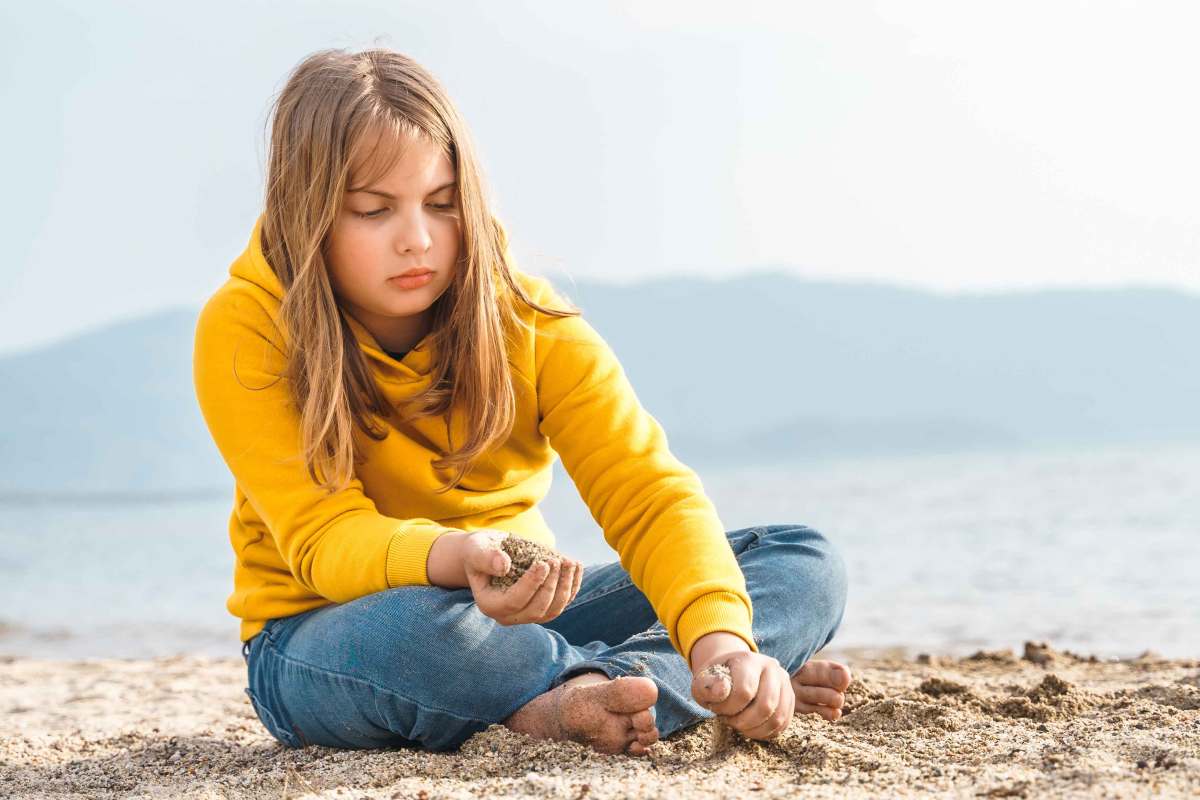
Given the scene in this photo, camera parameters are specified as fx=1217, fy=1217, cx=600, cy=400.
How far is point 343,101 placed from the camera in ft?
6.89

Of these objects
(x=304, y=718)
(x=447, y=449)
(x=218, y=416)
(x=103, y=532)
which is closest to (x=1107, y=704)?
(x=447, y=449)

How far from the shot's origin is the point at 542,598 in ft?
5.72

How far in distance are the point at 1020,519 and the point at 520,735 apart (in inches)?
295

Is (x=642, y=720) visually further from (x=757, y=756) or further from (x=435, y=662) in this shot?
(x=435, y=662)

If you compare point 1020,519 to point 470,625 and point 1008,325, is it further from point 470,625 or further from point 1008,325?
point 1008,325

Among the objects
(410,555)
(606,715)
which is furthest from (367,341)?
(606,715)

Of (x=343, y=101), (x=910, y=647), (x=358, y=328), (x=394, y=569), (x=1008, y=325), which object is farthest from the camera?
(x=1008, y=325)

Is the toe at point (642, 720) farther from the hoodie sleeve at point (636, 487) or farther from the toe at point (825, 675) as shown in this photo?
→ the toe at point (825, 675)

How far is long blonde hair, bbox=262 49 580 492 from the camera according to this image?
2.09m

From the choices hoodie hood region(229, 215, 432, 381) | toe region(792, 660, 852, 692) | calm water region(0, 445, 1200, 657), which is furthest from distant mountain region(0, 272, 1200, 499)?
toe region(792, 660, 852, 692)

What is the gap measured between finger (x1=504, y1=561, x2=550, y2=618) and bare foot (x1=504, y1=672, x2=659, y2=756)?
0.22m

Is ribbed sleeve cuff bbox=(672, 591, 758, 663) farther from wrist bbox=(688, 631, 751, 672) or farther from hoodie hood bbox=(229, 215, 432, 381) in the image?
hoodie hood bbox=(229, 215, 432, 381)

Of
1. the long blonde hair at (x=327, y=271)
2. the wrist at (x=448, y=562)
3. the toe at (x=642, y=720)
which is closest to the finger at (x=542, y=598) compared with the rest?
the wrist at (x=448, y=562)

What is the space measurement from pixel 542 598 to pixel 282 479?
607 millimetres
